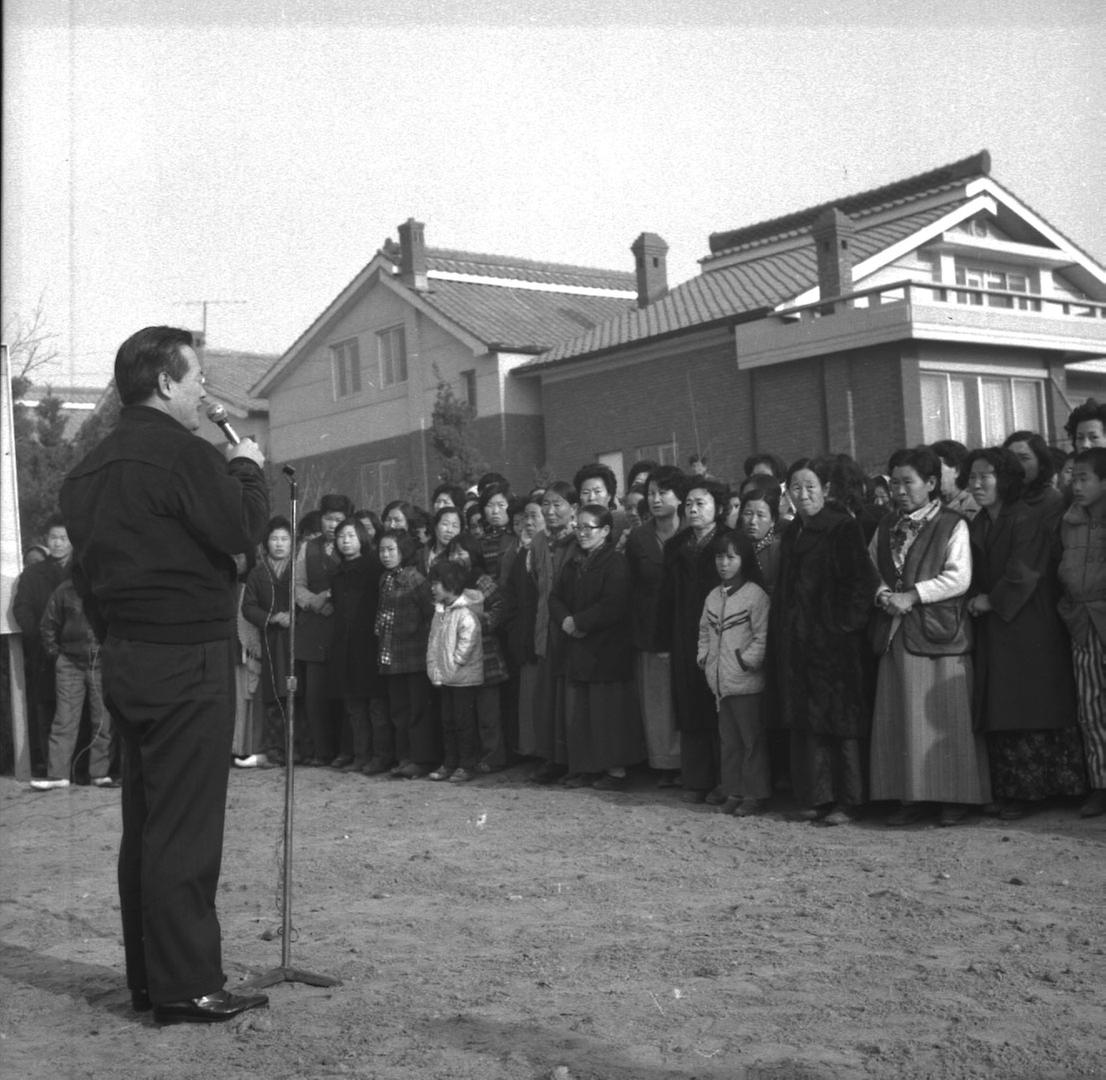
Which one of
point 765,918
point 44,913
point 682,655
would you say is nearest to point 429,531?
point 682,655

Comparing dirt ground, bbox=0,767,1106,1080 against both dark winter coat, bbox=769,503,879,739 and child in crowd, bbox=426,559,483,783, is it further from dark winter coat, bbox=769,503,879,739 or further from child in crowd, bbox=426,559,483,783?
child in crowd, bbox=426,559,483,783

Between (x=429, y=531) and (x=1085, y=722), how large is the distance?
6.14m

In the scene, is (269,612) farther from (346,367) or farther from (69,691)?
(346,367)

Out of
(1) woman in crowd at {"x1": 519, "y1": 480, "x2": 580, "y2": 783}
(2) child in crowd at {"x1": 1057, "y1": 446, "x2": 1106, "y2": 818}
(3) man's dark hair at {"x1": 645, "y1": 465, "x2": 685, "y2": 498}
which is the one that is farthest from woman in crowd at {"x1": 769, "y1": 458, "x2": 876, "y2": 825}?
(1) woman in crowd at {"x1": 519, "y1": 480, "x2": 580, "y2": 783}

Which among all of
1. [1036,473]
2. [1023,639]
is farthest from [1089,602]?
[1036,473]

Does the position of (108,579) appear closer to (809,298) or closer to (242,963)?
(242,963)

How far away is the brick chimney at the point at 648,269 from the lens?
3247 cm

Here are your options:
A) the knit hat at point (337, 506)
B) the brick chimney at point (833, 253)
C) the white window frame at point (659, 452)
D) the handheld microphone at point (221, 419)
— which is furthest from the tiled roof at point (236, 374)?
the handheld microphone at point (221, 419)

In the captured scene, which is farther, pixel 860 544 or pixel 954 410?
pixel 954 410

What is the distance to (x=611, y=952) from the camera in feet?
18.9

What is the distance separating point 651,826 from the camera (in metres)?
8.63

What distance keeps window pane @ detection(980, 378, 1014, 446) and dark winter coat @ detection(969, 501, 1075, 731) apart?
61.6ft

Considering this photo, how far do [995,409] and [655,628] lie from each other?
1878cm

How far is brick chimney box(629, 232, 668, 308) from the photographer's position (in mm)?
32469
